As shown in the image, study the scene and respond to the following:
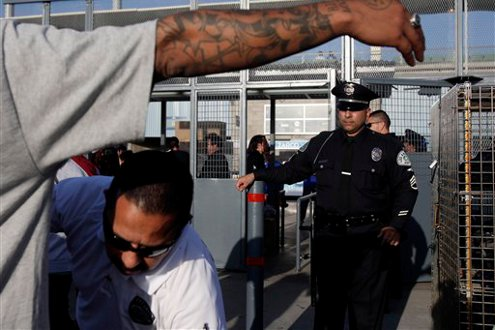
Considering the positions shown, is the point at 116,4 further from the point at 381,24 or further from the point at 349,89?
the point at 381,24

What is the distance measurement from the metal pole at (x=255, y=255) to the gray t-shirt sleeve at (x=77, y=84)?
3.38 meters

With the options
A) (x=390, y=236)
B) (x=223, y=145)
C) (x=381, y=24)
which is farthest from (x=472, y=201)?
(x=223, y=145)

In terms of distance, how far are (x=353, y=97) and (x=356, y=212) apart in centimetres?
95

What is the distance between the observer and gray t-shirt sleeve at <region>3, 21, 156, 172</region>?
108cm

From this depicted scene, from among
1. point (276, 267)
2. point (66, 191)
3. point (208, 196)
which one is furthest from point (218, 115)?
point (66, 191)

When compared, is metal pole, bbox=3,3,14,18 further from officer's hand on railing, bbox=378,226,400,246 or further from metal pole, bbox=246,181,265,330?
officer's hand on railing, bbox=378,226,400,246

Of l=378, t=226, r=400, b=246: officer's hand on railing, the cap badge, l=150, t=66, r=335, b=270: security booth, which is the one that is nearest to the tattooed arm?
l=378, t=226, r=400, b=246: officer's hand on railing

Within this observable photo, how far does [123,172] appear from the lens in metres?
1.69

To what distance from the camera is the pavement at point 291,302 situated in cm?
617

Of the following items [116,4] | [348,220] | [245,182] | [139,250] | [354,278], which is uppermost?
[116,4]

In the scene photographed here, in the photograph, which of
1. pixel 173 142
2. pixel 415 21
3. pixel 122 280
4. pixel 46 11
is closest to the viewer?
pixel 415 21

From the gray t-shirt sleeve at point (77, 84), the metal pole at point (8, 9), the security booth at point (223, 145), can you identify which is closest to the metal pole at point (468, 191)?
the gray t-shirt sleeve at point (77, 84)

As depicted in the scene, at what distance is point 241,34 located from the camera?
120 centimetres

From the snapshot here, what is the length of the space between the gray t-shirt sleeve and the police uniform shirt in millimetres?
3503
